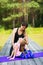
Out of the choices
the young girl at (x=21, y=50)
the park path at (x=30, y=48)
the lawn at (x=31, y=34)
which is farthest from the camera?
the lawn at (x=31, y=34)

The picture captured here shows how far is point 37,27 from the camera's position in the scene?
3.46 metres

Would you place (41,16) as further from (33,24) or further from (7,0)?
(7,0)

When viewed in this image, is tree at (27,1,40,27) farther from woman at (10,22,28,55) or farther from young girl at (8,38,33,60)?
young girl at (8,38,33,60)

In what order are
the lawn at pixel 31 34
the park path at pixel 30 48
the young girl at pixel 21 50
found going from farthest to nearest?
the lawn at pixel 31 34
the young girl at pixel 21 50
the park path at pixel 30 48

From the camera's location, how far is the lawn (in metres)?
3.36

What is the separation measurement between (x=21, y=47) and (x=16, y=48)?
9cm

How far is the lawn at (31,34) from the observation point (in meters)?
3.36

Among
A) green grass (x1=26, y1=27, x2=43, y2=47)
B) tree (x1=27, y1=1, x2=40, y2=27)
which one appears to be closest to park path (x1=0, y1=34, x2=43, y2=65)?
green grass (x1=26, y1=27, x2=43, y2=47)

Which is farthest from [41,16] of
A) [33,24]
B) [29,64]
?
[29,64]

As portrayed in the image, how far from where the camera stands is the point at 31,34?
3.40 m

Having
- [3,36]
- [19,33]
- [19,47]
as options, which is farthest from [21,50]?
[3,36]

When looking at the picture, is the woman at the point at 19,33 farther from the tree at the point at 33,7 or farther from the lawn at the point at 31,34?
the tree at the point at 33,7

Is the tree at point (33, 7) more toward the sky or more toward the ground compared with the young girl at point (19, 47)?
more toward the sky

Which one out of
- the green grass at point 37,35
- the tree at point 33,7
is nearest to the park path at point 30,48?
the green grass at point 37,35
